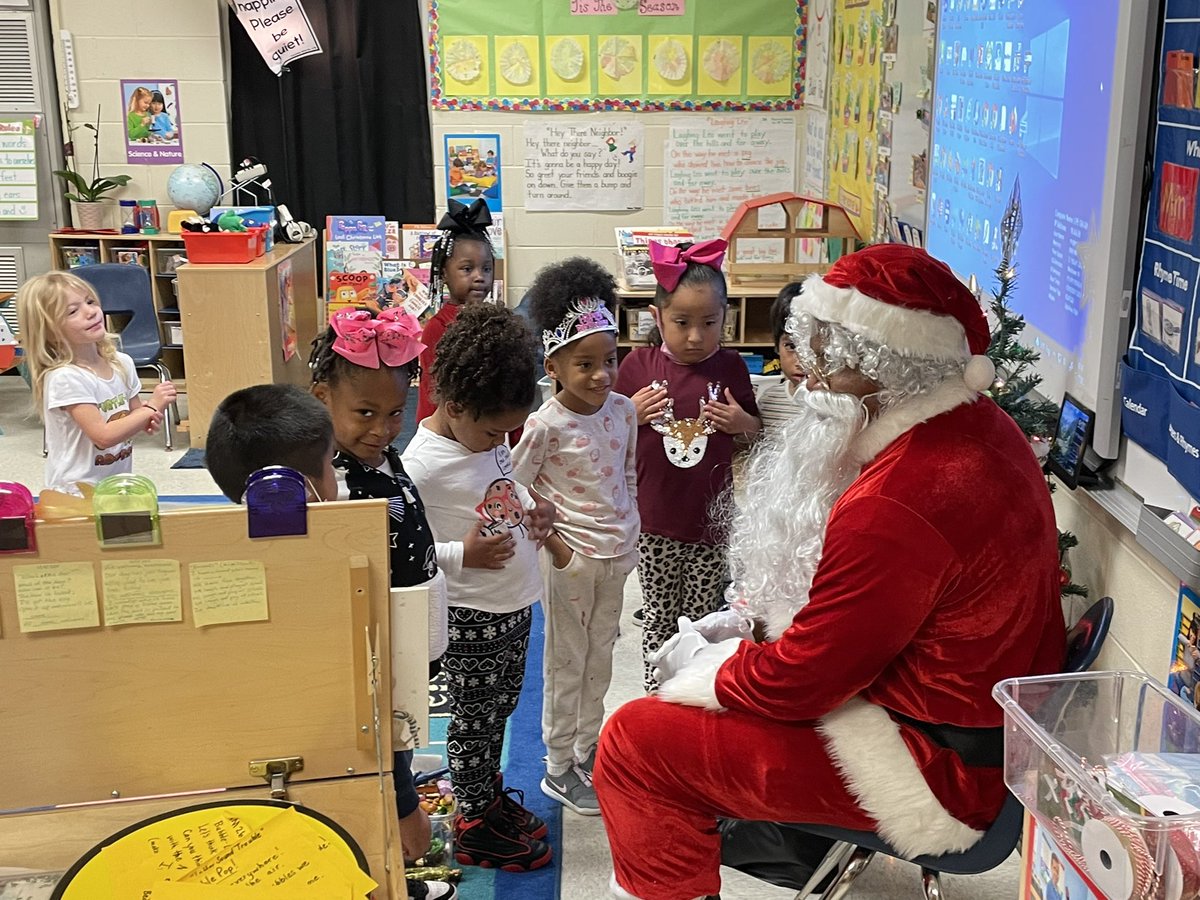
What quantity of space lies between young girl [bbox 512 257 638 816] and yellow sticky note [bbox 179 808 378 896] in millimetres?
1105

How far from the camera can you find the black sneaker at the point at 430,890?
2242mm

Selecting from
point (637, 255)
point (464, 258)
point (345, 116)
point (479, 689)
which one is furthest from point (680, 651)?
point (345, 116)

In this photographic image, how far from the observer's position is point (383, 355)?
2012 millimetres

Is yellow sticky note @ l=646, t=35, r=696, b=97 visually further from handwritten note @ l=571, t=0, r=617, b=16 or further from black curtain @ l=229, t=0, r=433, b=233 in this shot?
black curtain @ l=229, t=0, r=433, b=233

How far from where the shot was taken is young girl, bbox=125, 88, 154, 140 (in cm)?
625

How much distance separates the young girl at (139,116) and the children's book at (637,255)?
2720mm

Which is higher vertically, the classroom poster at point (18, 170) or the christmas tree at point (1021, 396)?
the classroom poster at point (18, 170)

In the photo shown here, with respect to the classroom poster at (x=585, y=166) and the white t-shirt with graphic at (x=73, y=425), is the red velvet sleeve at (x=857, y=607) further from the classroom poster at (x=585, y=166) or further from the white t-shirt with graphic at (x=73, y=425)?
the classroom poster at (x=585, y=166)

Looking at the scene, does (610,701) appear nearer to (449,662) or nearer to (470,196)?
(449,662)

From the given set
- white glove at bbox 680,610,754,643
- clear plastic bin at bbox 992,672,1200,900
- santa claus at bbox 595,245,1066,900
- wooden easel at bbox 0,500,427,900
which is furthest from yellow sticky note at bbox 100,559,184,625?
clear plastic bin at bbox 992,672,1200,900

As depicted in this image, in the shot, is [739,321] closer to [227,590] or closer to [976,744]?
[976,744]

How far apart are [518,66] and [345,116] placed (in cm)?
97

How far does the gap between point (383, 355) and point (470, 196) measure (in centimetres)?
452

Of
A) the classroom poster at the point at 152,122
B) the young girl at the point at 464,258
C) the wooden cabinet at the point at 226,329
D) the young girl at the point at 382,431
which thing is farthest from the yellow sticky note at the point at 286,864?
the classroom poster at the point at 152,122
